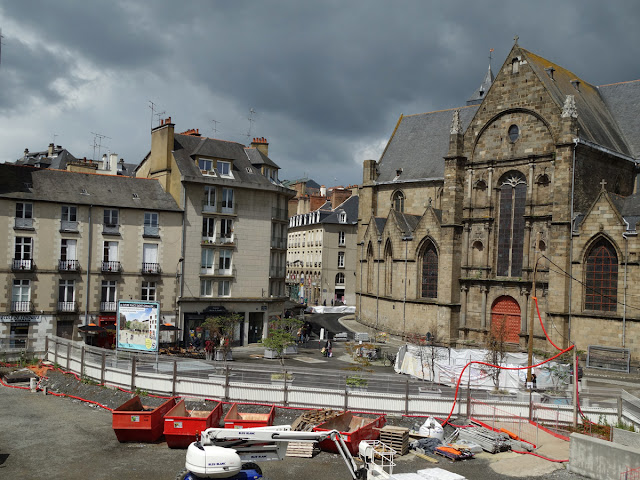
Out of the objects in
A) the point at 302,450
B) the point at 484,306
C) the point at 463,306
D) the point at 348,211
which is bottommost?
the point at 302,450

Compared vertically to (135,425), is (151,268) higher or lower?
higher

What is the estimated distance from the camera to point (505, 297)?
4222cm

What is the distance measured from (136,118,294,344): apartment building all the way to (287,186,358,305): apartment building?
99.9 ft

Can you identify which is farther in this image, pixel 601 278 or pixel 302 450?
pixel 601 278

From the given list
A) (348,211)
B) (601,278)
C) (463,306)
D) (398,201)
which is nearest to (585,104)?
(601,278)

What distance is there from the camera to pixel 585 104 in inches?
1695

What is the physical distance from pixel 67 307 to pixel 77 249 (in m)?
3.33

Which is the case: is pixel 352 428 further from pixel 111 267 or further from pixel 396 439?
pixel 111 267

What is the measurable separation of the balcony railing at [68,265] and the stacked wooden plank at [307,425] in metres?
20.3

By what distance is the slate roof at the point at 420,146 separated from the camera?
2073 inches

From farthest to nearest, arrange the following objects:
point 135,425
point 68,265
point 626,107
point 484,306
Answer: point 626,107 < point 484,306 < point 68,265 < point 135,425

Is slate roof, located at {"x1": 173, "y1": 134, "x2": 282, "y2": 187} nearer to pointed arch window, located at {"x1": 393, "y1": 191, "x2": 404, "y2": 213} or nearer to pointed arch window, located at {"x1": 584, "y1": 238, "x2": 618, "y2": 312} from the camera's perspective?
pointed arch window, located at {"x1": 393, "y1": 191, "x2": 404, "y2": 213}

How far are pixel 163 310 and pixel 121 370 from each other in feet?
44.1

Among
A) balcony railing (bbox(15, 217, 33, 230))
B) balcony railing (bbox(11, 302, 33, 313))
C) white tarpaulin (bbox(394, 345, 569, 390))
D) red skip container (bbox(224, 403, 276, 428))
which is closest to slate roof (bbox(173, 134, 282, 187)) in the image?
balcony railing (bbox(15, 217, 33, 230))
